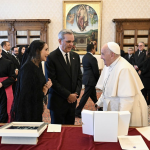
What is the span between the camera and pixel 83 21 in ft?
26.0

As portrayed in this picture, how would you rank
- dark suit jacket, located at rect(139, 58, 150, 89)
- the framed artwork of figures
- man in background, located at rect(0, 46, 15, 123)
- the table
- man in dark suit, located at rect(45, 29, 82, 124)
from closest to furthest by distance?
the table, man in dark suit, located at rect(45, 29, 82, 124), man in background, located at rect(0, 46, 15, 123), dark suit jacket, located at rect(139, 58, 150, 89), the framed artwork of figures

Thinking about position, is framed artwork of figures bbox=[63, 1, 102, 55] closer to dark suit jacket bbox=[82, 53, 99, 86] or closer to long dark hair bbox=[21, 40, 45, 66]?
dark suit jacket bbox=[82, 53, 99, 86]

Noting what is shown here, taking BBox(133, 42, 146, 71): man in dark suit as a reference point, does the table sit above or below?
below

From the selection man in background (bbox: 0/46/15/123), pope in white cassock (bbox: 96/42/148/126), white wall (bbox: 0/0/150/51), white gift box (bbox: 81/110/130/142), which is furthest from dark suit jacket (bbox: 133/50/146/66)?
white gift box (bbox: 81/110/130/142)

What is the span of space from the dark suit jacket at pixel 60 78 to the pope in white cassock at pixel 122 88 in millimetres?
536

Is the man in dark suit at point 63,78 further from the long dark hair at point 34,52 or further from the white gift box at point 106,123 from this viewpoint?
the white gift box at point 106,123

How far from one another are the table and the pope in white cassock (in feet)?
1.53

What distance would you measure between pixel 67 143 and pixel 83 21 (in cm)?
723

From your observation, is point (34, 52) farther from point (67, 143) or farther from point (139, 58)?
point (139, 58)

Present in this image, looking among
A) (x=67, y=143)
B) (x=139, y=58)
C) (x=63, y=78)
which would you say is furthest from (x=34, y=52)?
(x=139, y=58)

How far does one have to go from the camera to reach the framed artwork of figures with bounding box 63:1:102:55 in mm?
7703

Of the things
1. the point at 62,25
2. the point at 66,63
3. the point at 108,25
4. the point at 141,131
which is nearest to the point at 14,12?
the point at 62,25

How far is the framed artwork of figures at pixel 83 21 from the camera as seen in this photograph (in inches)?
303

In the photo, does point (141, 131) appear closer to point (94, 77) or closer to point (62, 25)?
point (94, 77)
